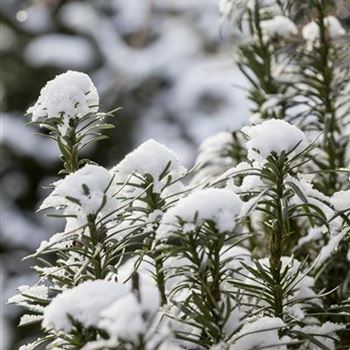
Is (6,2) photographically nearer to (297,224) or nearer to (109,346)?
(297,224)

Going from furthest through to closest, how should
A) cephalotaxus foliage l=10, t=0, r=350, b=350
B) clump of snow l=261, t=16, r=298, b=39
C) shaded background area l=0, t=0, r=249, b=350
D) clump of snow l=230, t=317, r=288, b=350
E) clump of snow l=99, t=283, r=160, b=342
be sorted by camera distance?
1. shaded background area l=0, t=0, r=249, b=350
2. clump of snow l=261, t=16, r=298, b=39
3. clump of snow l=230, t=317, r=288, b=350
4. cephalotaxus foliage l=10, t=0, r=350, b=350
5. clump of snow l=99, t=283, r=160, b=342

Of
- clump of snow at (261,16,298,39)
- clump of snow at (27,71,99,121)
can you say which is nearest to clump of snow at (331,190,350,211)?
clump of snow at (27,71,99,121)

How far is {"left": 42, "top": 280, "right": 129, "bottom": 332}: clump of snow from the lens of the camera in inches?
23.6

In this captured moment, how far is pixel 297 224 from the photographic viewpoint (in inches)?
49.9

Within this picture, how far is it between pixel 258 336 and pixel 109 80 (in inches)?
147

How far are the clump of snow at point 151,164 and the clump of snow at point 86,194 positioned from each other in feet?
0.21

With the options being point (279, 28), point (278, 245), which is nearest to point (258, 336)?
point (278, 245)

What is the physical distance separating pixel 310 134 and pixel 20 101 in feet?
9.47

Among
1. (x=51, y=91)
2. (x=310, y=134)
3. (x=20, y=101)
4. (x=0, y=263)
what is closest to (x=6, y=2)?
(x=20, y=101)

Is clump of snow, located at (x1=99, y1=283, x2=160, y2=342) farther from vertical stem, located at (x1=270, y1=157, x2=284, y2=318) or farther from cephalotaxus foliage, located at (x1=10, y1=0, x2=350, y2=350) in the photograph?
vertical stem, located at (x1=270, y1=157, x2=284, y2=318)

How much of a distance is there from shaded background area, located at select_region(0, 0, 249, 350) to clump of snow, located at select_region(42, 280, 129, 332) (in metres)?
2.80

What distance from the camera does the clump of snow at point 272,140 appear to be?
0.77 metres

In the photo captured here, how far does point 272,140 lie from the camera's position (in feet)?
2.54

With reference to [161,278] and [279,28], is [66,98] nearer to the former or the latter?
[161,278]
